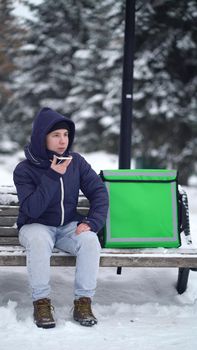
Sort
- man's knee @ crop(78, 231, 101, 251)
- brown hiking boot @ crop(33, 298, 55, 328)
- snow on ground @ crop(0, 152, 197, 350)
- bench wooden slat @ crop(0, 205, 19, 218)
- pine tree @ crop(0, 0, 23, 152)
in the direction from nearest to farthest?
snow on ground @ crop(0, 152, 197, 350) → brown hiking boot @ crop(33, 298, 55, 328) → man's knee @ crop(78, 231, 101, 251) → bench wooden slat @ crop(0, 205, 19, 218) → pine tree @ crop(0, 0, 23, 152)

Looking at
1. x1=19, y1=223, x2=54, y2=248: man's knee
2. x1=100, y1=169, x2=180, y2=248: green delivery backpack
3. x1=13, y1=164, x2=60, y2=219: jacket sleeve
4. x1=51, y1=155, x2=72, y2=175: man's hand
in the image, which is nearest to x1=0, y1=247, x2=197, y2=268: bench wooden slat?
x1=19, y1=223, x2=54, y2=248: man's knee

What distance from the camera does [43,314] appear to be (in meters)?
4.05

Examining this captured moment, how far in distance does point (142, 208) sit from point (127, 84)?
5.82ft

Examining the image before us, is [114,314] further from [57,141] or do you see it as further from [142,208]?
[57,141]

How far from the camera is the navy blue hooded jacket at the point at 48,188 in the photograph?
4309 mm

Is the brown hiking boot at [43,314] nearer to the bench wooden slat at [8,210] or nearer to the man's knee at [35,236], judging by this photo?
the man's knee at [35,236]

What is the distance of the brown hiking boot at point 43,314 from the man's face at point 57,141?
4.24 feet

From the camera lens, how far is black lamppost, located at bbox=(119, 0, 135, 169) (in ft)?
19.5

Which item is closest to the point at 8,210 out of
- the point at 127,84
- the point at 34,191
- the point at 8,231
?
the point at 8,231

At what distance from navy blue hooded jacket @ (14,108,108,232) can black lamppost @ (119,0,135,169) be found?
146 centimetres

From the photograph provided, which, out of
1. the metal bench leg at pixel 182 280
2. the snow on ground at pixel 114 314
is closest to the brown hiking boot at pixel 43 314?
the snow on ground at pixel 114 314

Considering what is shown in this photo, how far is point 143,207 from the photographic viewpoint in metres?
4.97

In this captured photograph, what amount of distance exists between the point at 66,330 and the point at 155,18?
8224mm

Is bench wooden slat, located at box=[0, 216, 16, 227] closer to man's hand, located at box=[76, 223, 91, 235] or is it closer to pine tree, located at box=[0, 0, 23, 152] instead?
man's hand, located at box=[76, 223, 91, 235]
